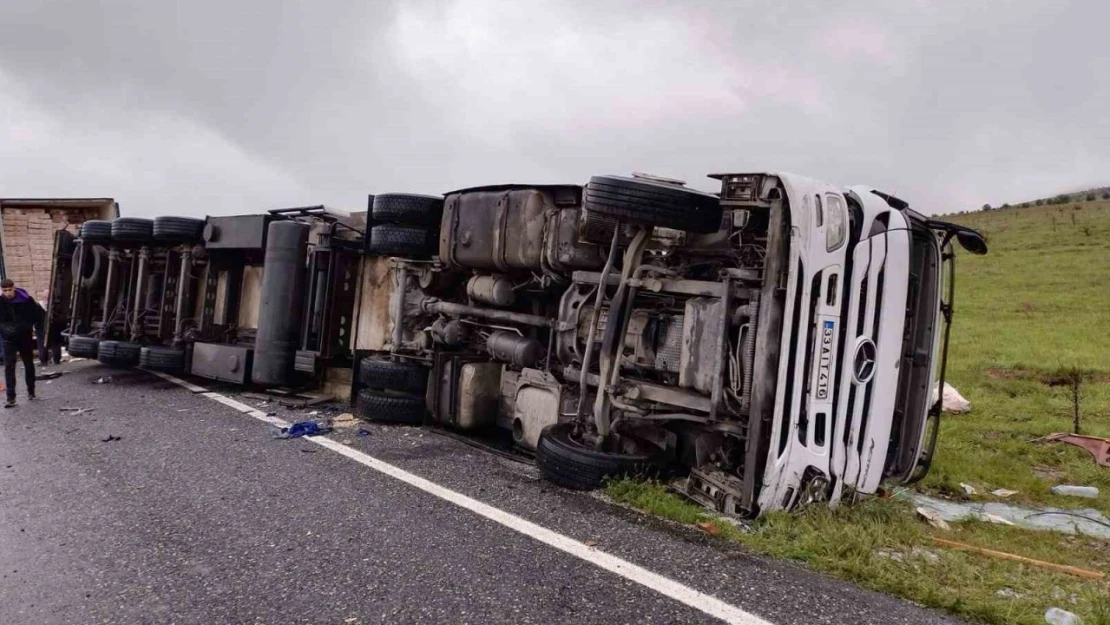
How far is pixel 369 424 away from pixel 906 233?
14.1ft

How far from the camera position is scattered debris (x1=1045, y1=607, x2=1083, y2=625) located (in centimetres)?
252

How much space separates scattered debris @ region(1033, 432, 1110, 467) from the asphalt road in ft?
13.8

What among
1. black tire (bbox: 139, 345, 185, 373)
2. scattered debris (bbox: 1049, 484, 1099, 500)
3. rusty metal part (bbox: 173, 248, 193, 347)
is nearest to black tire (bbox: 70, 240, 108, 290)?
rusty metal part (bbox: 173, 248, 193, 347)

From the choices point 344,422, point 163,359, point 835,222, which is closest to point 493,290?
point 344,422

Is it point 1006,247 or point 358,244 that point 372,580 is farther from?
point 1006,247

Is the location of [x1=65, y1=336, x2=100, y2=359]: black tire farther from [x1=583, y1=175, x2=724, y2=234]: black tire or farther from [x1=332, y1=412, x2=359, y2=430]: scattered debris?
[x1=583, y1=175, x2=724, y2=234]: black tire

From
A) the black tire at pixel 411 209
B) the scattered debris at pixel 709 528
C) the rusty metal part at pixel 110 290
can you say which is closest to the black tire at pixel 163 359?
the rusty metal part at pixel 110 290

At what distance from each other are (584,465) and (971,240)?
2983 millimetres

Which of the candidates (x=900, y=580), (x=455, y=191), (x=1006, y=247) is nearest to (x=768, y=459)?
(x=900, y=580)

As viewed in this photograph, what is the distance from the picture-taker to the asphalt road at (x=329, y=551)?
8.25 feet

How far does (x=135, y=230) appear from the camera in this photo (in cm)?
864

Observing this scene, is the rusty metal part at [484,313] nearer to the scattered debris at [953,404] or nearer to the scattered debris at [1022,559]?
the scattered debris at [1022,559]

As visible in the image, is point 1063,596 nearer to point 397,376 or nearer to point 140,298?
point 397,376

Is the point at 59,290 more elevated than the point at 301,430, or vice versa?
the point at 59,290
